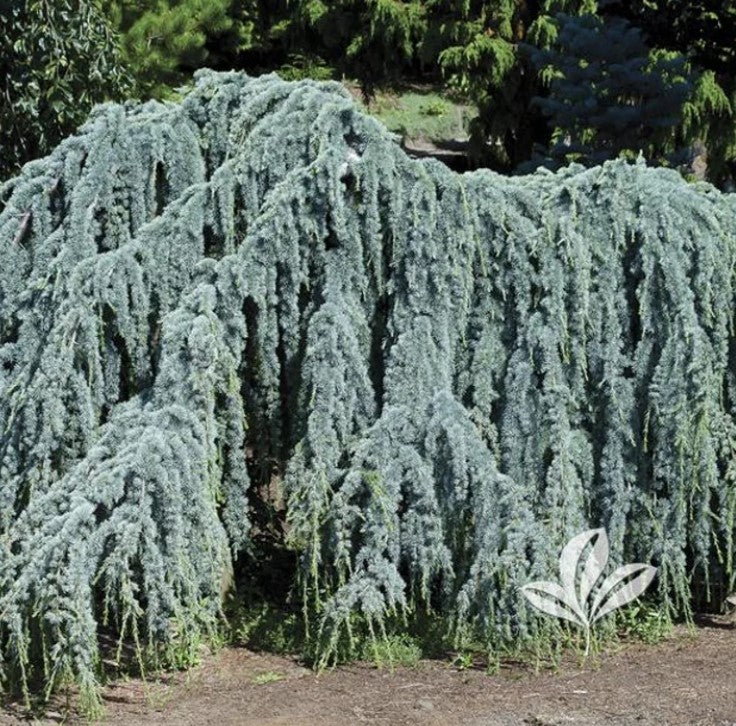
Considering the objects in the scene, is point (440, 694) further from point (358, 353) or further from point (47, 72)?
point (47, 72)

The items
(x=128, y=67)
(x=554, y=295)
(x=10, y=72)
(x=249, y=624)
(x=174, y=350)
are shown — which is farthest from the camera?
(x=128, y=67)

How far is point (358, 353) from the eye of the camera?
216 inches

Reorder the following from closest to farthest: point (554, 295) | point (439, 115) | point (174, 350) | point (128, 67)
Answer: point (174, 350) → point (554, 295) → point (128, 67) → point (439, 115)

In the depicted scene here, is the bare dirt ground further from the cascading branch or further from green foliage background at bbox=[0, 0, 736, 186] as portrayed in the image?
green foliage background at bbox=[0, 0, 736, 186]

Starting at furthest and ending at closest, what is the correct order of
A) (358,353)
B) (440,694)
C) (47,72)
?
(47,72)
(358,353)
(440,694)

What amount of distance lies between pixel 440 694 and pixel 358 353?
1345 millimetres

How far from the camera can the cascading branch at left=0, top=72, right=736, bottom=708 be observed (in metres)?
5.30

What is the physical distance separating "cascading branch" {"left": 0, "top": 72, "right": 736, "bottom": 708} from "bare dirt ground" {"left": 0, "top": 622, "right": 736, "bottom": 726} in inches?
8.1

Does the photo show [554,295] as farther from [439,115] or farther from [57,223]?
[439,115]

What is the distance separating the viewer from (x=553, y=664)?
5520 millimetres

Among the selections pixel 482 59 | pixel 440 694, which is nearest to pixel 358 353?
pixel 440 694

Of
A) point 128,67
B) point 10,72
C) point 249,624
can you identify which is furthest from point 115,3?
point 249,624

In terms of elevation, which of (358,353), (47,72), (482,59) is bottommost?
(358,353)

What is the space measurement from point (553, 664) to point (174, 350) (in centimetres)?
193
